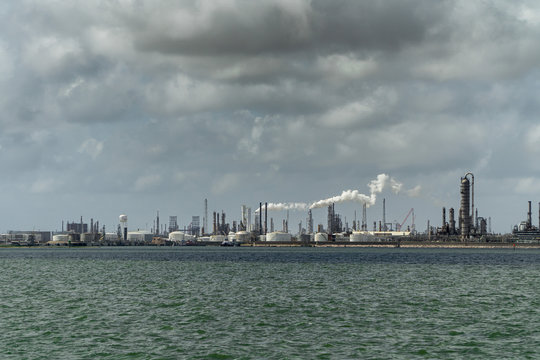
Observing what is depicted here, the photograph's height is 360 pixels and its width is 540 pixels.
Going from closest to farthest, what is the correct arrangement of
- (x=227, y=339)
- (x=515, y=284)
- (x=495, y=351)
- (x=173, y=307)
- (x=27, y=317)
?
(x=495, y=351)
(x=227, y=339)
(x=27, y=317)
(x=173, y=307)
(x=515, y=284)

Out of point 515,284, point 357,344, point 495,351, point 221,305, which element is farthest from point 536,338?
point 515,284

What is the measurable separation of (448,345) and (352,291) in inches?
1231

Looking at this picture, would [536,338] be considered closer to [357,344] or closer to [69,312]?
[357,344]

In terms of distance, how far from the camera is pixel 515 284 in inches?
3100

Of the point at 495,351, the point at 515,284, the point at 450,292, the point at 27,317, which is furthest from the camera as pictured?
the point at 515,284

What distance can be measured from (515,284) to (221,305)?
44.0 meters

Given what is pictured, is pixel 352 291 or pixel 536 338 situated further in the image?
pixel 352 291

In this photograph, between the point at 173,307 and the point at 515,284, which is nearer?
the point at 173,307

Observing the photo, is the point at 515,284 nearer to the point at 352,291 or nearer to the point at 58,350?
the point at 352,291

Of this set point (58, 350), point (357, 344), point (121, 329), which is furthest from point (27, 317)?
point (357, 344)

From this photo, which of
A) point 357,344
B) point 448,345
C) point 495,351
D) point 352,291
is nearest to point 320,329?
point 357,344

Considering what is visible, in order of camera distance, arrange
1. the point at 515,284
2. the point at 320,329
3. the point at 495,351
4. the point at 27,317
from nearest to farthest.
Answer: the point at 495,351 < the point at 320,329 < the point at 27,317 < the point at 515,284

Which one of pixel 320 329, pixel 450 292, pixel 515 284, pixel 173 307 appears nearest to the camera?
pixel 320 329

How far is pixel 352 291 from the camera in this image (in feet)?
219
